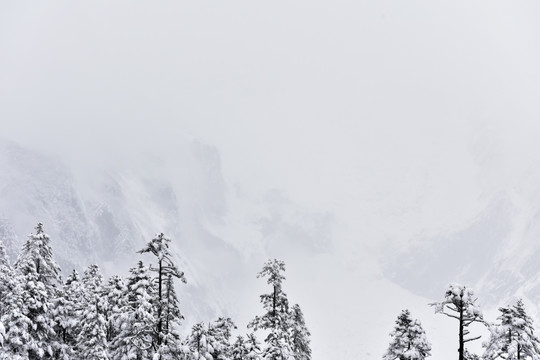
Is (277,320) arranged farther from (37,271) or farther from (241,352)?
(37,271)

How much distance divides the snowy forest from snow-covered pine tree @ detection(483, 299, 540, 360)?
37.2 ft

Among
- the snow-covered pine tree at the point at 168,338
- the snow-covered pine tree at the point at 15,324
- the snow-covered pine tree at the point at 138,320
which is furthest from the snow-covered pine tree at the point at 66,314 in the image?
the snow-covered pine tree at the point at 168,338

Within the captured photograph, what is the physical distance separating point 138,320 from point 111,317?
20.7 ft

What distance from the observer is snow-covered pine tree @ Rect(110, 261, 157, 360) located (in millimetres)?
28531

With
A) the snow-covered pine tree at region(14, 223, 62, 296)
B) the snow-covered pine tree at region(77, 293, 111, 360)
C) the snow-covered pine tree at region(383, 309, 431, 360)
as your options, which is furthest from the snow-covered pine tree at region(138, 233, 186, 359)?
the snow-covered pine tree at region(383, 309, 431, 360)

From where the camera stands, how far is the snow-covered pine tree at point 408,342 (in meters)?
32.8

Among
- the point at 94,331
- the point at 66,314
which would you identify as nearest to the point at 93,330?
the point at 94,331

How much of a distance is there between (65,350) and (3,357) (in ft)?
17.9

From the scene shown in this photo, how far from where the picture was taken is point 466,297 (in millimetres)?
24344

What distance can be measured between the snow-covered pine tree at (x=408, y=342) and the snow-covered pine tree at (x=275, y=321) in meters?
5.78

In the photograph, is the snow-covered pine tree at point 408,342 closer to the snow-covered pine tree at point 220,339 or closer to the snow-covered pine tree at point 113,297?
the snow-covered pine tree at point 220,339

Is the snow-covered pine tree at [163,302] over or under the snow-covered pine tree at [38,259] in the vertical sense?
under

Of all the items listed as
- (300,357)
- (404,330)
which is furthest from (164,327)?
(300,357)

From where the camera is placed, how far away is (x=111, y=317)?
34.8m
